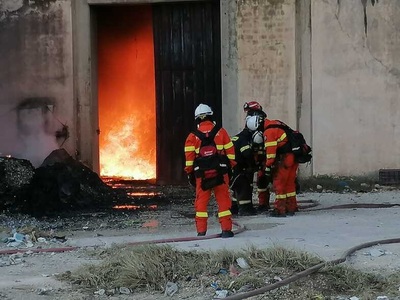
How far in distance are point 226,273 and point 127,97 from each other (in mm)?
10615

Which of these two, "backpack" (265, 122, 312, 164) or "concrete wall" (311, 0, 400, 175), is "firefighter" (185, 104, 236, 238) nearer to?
"backpack" (265, 122, 312, 164)

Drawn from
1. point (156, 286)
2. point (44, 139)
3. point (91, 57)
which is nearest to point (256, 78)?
point (91, 57)

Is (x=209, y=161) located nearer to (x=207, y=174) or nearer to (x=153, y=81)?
(x=207, y=174)

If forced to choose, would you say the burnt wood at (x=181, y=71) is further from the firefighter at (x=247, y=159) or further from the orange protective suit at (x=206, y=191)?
the orange protective suit at (x=206, y=191)

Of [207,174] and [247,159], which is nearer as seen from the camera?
[207,174]

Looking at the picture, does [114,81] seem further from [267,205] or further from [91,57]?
[267,205]

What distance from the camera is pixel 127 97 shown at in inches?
673

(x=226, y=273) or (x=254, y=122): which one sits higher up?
(x=254, y=122)

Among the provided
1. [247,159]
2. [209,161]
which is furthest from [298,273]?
[247,159]

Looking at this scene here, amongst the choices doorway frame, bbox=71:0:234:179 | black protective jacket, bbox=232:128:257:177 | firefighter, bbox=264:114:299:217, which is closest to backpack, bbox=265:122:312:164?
firefighter, bbox=264:114:299:217

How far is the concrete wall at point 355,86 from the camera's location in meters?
14.0

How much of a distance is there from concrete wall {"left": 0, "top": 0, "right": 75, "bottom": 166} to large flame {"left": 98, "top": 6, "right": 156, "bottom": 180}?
2165mm

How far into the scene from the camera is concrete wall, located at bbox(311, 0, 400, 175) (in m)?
14.0

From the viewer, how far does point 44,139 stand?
49.2 ft
